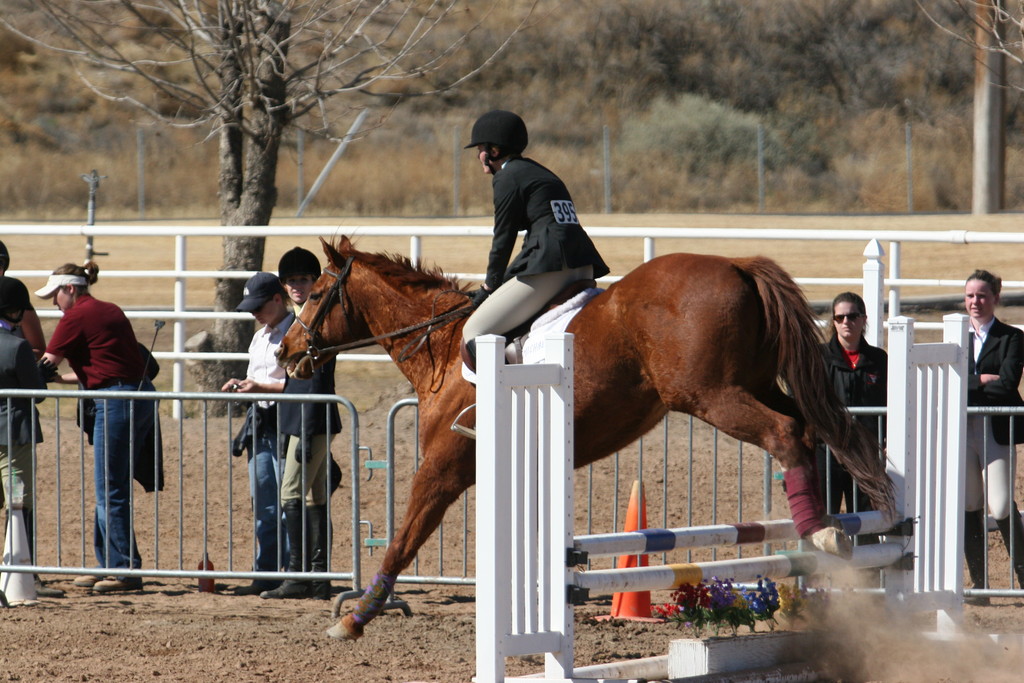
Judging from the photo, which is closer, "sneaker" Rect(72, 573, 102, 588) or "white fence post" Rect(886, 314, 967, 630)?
"white fence post" Rect(886, 314, 967, 630)

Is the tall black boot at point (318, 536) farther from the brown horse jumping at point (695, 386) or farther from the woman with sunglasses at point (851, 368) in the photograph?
the woman with sunglasses at point (851, 368)

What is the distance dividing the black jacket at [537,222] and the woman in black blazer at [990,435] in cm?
269

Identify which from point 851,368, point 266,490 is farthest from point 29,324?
point 851,368

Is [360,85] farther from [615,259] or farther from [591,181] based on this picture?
[591,181]

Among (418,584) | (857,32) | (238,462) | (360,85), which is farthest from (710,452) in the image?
(857,32)

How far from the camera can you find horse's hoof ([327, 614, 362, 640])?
645 centimetres

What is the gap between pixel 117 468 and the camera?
8.27m

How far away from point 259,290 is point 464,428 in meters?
2.49

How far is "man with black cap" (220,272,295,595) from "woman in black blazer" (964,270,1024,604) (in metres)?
3.97

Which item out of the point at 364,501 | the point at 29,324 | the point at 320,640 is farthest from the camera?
the point at 364,501

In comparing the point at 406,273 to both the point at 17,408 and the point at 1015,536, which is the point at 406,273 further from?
the point at 1015,536

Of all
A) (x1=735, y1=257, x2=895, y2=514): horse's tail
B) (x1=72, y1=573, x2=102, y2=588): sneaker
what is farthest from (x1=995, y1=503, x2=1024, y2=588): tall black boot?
(x1=72, y1=573, x2=102, y2=588): sneaker

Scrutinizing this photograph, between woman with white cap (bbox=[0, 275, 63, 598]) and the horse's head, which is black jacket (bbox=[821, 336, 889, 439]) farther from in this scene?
woman with white cap (bbox=[0, 275, 63, 598])

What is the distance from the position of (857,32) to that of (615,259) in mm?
24553
